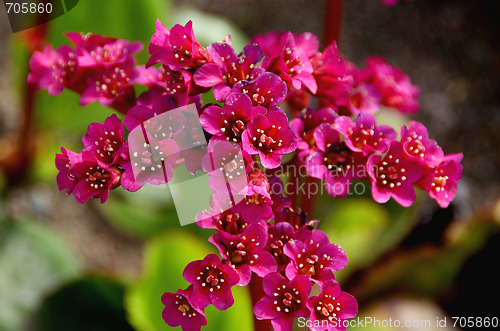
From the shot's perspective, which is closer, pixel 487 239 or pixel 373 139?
pixel 373 139

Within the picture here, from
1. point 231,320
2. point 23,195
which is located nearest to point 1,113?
point 23,195

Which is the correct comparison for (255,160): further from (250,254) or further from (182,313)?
(182,313)

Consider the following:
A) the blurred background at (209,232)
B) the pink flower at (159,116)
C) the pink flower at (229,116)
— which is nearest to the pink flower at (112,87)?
the pink flower at (159,116)

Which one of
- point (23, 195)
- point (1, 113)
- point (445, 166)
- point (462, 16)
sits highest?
point (445, 166)

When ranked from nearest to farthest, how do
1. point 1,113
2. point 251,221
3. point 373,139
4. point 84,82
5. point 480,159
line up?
point 251,221
point 373,139
point 84,82
point 480,159
point 1,113

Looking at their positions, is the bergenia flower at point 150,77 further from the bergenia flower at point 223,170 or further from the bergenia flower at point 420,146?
the bergenia flower at point 420,146

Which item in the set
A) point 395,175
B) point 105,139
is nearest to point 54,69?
point 105,139

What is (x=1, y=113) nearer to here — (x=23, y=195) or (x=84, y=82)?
(x=23, y=195)
